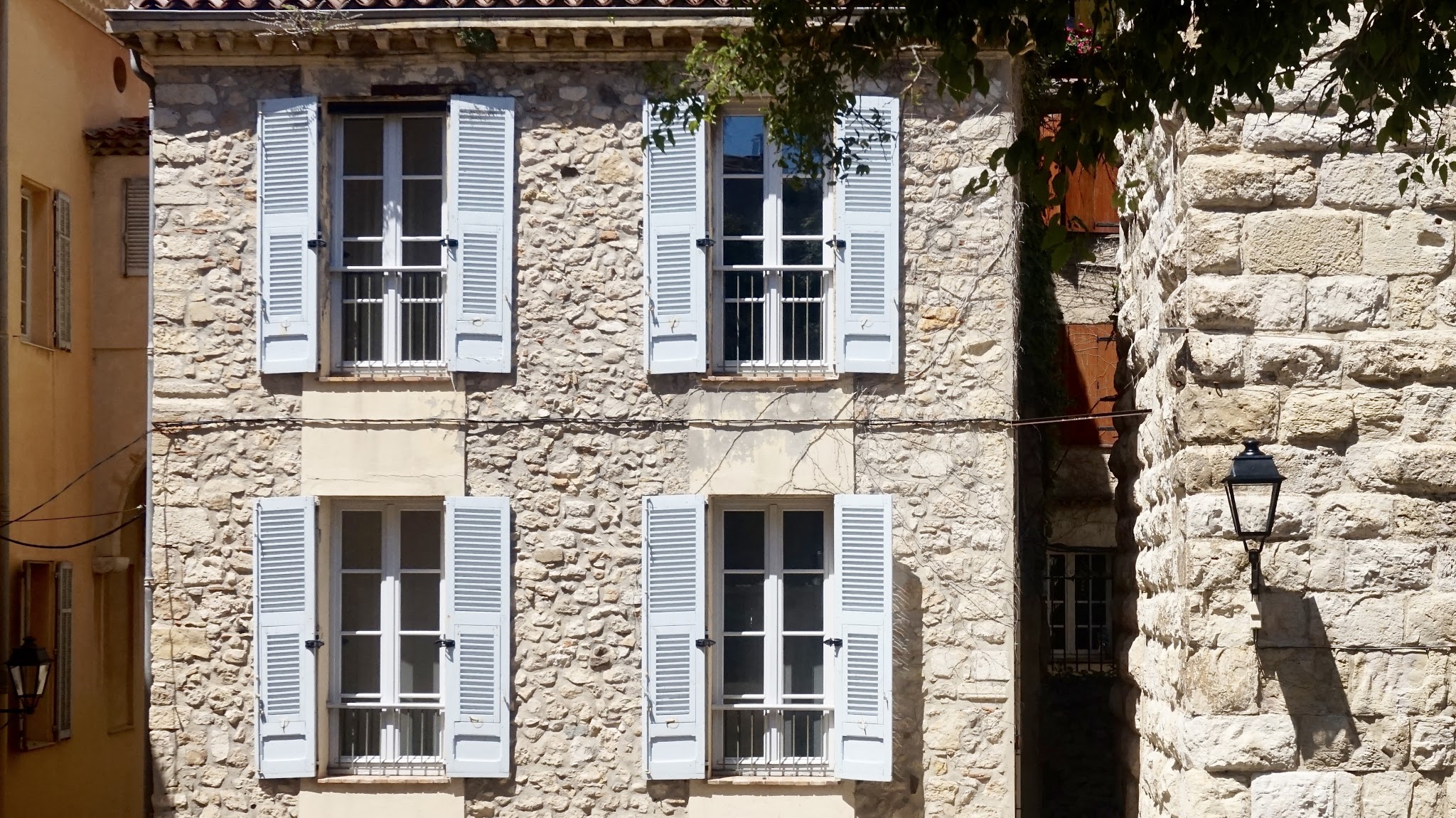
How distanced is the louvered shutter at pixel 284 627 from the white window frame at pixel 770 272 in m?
2.71

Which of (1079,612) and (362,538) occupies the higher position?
(362,538)

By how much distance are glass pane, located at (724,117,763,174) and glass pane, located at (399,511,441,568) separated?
2.84m

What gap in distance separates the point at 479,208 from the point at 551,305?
722 millimetres

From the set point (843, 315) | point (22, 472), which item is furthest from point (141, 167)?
point (843, 315)

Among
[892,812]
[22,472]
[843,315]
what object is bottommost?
[892,812]

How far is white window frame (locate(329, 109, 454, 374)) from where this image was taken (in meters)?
10.2

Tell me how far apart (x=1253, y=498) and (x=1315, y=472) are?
34 centimetres

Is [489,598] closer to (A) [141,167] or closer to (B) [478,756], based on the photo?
(B) [478,756]

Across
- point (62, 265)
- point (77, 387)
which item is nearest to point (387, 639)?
point (77, 387)

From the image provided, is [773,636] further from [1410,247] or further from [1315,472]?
[1410,247]

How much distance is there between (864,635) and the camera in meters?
9.70

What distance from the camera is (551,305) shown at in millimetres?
10031

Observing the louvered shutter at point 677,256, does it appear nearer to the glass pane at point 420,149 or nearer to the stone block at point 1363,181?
the glass pane at point 420,149

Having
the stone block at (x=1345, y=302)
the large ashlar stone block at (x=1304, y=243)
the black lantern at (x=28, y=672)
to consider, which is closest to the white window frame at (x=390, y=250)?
the black lantern at (x=28, y=672)
